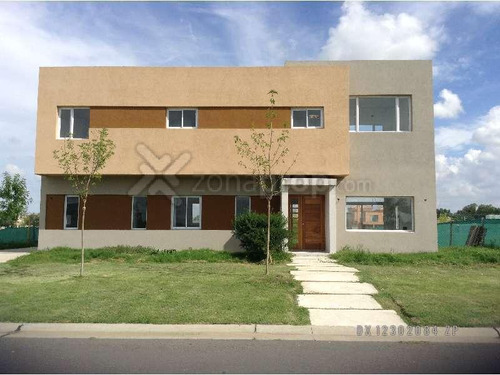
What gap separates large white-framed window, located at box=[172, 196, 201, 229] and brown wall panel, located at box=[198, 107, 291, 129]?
3137 mm

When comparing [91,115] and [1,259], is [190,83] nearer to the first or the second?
[91,115]

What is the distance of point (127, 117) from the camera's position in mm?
16797

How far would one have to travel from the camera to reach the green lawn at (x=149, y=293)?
7.03 m

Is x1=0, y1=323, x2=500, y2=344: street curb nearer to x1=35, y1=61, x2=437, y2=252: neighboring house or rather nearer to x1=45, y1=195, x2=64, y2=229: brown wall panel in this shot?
x1=35, y1=61, x2=437, y2=252: neighboring house

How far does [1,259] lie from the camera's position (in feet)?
50.7

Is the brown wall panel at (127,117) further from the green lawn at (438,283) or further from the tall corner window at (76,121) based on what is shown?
the green lawn at (438,283)

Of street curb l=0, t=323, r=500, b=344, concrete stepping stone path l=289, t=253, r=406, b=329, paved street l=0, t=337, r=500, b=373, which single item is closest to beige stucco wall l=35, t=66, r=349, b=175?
concrete stepping stone path l=289, t=253, r=406, b=329

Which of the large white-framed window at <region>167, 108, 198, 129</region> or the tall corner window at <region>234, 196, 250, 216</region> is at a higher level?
the large white-framed window at <region>167, 108, 198, 129</region>

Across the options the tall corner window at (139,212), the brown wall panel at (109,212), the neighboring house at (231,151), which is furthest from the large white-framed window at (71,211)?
the tall corner window at (139,212)

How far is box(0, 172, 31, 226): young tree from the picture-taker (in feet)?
74.6

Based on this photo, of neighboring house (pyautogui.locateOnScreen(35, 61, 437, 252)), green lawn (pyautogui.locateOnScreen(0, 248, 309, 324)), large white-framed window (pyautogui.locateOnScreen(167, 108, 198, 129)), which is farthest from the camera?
large white-framed window (pyautogui.locateOnScreen(167, 108, 198, 129))

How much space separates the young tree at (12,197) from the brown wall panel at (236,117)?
12721 millimetres

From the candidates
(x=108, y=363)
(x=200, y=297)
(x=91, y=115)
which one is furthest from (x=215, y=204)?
(x=108, y=363)

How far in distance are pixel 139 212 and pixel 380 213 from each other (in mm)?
9931
